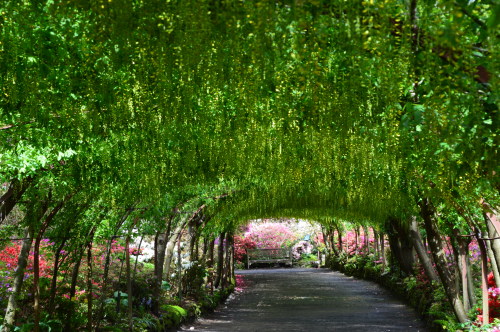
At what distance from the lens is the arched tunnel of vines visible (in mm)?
2521

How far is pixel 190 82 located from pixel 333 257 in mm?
24853

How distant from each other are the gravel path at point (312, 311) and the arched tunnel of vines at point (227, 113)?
1.02 m

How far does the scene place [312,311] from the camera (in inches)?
476

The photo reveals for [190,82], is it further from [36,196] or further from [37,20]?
[36,196]

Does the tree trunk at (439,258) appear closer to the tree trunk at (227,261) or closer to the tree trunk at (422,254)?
the tree trunk at (422,254)

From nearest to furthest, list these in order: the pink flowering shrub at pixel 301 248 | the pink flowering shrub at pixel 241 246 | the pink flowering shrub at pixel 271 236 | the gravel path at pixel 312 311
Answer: the gravel path at pixel 312 311
the pink flowering shrub at pixel 241 246
the pink flowering shrub at pixel 271 236
the pink flowering shrub at pixel 301 248

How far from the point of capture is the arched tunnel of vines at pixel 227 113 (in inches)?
99.3

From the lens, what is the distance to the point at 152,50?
3.03 m

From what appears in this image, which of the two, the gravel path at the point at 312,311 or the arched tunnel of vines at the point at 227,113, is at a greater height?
the arched tunnel of vines at the point at 227,113

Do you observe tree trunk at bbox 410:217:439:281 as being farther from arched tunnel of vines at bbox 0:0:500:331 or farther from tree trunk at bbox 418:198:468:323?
tree trunk at bbox 418:198:468:323

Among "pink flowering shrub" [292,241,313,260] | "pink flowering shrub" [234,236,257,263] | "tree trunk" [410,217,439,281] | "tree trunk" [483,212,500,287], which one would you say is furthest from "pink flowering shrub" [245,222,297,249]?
"tree trunk" [483,212,500,287]

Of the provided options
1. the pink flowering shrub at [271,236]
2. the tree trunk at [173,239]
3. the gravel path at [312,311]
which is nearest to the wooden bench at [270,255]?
the pink flowering shrub at [271,236]

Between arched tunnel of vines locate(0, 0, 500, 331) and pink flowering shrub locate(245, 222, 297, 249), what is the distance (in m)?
21.0

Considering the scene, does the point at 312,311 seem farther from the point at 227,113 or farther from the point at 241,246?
the point at 241,246
